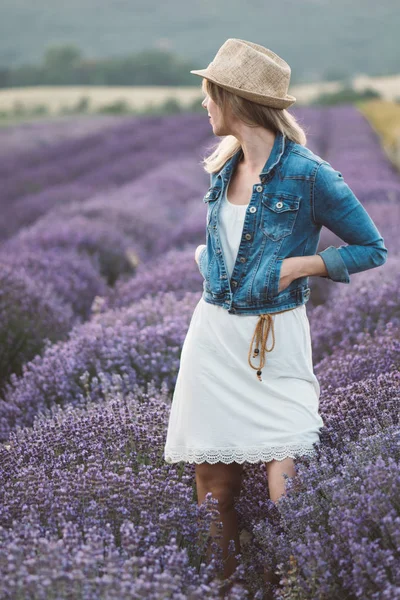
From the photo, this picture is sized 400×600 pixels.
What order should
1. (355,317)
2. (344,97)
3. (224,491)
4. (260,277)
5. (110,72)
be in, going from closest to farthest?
1. (260,277)
2. (224,491)
3. (355,317)
4. (344,97)
5. (110,72)

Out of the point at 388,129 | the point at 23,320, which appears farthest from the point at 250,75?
the point at 388,129

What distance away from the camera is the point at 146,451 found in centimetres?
254

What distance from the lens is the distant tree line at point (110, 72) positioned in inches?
2069

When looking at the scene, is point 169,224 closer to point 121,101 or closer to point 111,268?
point 111,268

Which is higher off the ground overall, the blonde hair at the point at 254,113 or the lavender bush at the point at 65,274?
the blonde hair at the point at 254,113

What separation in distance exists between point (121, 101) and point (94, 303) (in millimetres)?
33541

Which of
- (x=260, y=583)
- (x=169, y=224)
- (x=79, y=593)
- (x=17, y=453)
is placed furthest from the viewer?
(x=169, y=224)

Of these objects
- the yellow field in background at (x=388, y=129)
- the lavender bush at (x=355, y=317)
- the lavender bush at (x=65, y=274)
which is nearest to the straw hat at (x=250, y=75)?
the lavender bush at (x=355, y=317)

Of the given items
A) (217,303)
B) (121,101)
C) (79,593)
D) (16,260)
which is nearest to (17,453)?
(217,303)

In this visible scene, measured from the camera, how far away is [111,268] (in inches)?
287

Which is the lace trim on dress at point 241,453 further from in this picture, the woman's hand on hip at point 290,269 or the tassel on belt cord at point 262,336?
the woman's hand on hip at point 290,269

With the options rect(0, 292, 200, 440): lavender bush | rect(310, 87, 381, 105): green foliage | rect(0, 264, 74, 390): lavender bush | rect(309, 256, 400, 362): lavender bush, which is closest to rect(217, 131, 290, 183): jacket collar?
rect(0, 292, 200, 440): lavender bush

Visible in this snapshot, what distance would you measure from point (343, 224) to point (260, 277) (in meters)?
0.27

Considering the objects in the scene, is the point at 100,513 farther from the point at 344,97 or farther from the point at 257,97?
the point at 344,97
